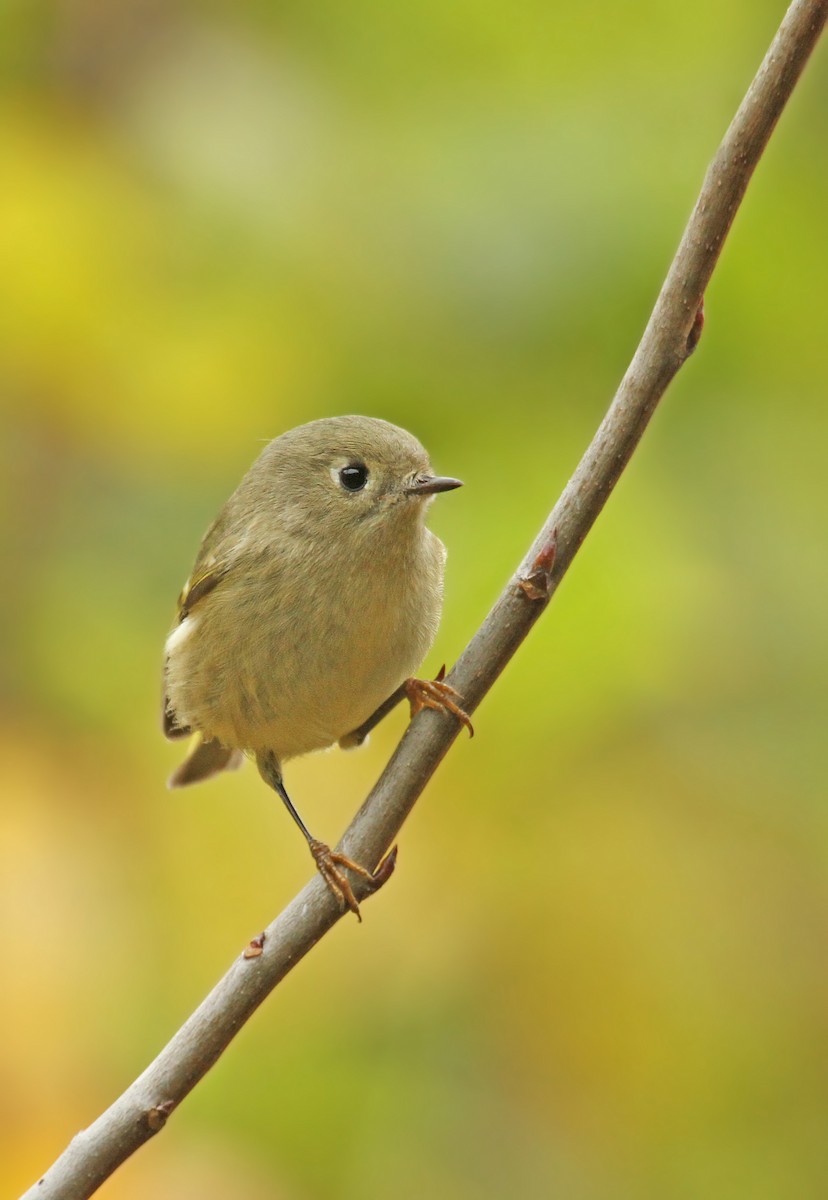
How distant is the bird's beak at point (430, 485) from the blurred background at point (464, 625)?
0.37 meters

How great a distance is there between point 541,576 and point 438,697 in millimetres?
322

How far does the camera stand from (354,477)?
260 centimetres

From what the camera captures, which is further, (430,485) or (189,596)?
(189,596)

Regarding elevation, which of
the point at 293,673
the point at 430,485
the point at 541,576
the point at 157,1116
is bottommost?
the point at 157,1116

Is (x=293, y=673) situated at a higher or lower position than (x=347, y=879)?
higher

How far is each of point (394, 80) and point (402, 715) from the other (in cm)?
151

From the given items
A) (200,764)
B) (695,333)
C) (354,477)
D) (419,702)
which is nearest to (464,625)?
(354,477)

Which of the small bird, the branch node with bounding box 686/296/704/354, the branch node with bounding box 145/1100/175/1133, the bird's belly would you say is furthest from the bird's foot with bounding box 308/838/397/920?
the branch node with bounding box 686/296/704/354

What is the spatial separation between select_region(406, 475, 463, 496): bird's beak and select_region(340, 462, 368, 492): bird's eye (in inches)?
5.1

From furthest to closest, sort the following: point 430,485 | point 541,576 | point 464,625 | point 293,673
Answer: point 464,625, point 293,673, point 430,485, point 541,576

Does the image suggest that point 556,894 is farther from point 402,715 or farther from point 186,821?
point 186,821

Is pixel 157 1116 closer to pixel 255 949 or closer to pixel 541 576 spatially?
pixel 255 949

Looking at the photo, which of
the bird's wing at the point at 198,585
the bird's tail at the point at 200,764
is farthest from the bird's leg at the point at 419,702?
the bird's wing at the point at 198,585

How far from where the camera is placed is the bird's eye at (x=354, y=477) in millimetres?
2586
